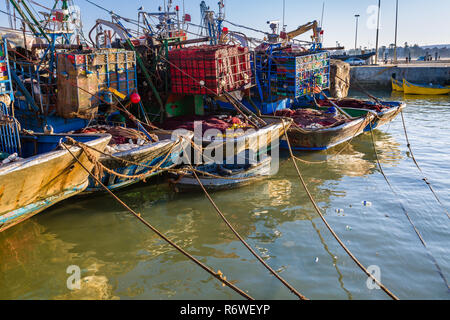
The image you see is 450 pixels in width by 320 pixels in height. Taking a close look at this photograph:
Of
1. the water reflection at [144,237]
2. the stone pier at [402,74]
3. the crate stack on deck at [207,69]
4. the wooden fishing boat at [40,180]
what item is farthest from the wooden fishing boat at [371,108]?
the stone pier at [402,74]

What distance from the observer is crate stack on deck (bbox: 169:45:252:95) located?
401 inches

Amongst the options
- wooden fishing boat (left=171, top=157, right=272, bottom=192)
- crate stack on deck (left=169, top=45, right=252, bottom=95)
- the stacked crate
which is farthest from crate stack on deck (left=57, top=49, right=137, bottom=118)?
the stacked crate

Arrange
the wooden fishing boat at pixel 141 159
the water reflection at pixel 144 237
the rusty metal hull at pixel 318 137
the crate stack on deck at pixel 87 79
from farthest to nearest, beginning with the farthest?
the rusty metal hull at pixel 318 137 → the crate stack on deck at pixel 87 79 → the wooden fishing boat at pixel 141 159 → the water reflection at pixel 144 237

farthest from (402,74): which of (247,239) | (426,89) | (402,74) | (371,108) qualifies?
(247,239)

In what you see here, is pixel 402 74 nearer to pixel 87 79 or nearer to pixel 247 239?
pixel 87 79

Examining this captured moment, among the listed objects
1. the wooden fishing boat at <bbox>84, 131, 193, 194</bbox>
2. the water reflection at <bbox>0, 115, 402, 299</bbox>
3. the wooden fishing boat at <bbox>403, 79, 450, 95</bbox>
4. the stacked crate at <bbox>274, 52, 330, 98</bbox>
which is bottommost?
the water reflection at <bbox>0, 115, 402, 299</bbox>

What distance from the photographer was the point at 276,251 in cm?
636

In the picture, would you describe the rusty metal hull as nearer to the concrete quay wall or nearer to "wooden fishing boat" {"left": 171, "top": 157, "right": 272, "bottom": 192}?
"wooden fishing boat" {"left": 171, "top": 157, "right": 272, "bottom": 192}

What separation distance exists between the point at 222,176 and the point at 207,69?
3072mm

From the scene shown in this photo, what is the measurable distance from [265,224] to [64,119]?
5.26 m

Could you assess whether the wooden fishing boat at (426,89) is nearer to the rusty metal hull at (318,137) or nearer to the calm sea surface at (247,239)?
the rusty metal hull at (318,137)

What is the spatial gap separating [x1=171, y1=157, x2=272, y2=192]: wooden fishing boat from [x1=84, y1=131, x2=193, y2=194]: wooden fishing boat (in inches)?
19.6

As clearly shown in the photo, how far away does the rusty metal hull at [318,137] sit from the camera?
10992 mm

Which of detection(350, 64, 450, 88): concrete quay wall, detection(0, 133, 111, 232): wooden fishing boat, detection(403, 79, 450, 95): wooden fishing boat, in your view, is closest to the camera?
detection(0, 133, 111, 232): wooden fishing boat
